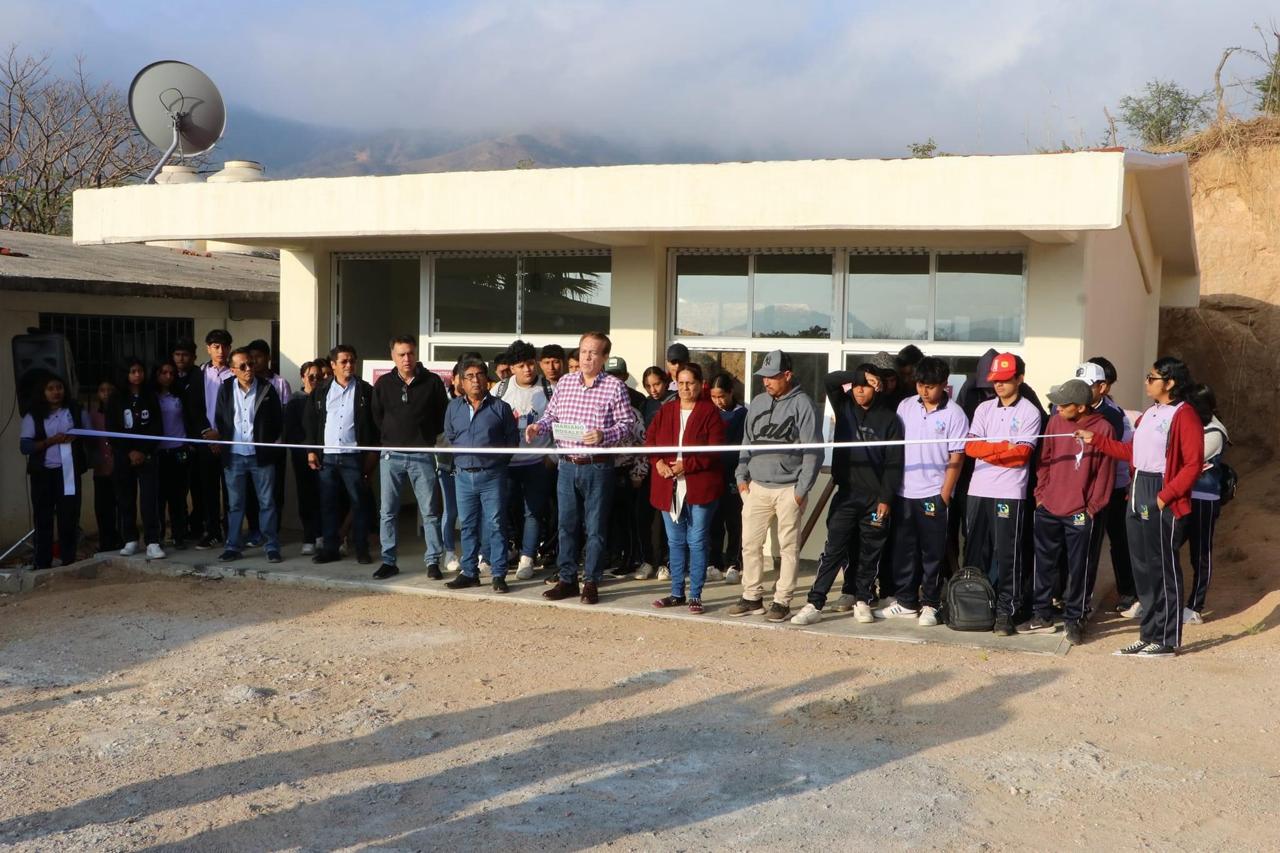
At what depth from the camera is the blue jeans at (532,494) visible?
8844mm

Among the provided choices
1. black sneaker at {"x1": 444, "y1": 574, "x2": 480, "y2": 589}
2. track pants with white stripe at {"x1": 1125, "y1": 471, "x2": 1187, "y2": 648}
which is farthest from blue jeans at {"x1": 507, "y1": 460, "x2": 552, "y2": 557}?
track pants with white stripe at {"x1": 1125, "y1": 471, "x2": 1187, "y2": 648}

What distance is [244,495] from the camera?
31.9ft

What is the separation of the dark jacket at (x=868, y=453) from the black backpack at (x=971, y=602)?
26.8 inches

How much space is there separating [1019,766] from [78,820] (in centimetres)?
384

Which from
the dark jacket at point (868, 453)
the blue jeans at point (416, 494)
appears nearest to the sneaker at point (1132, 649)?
the dark jacket at point (868, 453)

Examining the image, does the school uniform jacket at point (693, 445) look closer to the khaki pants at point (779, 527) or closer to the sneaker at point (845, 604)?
the khaki pants at point (779, 527)

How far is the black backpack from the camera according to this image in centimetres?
749

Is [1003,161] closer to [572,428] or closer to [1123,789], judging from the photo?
[572,428]

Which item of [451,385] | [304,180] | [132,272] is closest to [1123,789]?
[451,385]

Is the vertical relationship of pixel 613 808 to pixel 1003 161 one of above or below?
below

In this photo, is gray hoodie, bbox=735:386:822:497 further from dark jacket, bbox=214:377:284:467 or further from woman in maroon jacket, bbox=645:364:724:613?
dark jacket, bbox=214:377:284:467

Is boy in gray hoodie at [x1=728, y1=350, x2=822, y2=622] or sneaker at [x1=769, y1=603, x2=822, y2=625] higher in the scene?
boy in gray hoodie at [x1=728, y1=350, x2=822, y2=622]

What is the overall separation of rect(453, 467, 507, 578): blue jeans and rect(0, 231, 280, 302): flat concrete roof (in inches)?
158

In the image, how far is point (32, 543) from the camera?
33.8ft
